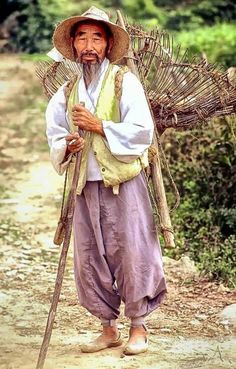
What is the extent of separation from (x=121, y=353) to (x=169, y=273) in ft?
5.53

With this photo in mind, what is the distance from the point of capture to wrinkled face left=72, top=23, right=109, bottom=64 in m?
4.21

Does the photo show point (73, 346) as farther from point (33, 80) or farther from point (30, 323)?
point (33, 80)

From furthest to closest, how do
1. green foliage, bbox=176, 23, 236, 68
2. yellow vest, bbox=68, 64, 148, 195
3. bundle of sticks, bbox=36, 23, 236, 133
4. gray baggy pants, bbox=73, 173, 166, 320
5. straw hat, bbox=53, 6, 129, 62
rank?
green foliage, bbox=176, 23, 236, 68 < bundle of sticks, bbox=36, 23, 236, 133 < gray baggy pants, bbox=73, 173, 166, 320 < yellow vest, bbox=68, 64, 148, 195 < straw hat, bbox=53, 6, 129, 62

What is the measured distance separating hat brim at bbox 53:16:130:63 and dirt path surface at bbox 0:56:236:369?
5.03 ft

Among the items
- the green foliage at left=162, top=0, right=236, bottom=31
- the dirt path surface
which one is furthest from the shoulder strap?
the green foliage at left=162, top=0, right=236, bottom=31

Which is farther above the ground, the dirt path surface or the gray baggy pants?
the gray baggy pants

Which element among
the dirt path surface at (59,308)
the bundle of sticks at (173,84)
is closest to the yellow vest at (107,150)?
the bundle of sticks at (173,84)

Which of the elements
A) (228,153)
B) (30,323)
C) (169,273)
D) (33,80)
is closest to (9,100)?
(33,80)

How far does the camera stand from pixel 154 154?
4531 mm

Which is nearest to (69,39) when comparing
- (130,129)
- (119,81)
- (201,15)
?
(119,81)

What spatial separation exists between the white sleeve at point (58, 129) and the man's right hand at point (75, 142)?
0.05 m

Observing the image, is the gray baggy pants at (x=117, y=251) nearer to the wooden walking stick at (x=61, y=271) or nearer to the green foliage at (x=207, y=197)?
the wooden walking stick at (x=61, y=271)

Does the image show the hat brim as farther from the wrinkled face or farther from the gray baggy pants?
the gray baggy pants

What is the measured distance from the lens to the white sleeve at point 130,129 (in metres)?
4.20
